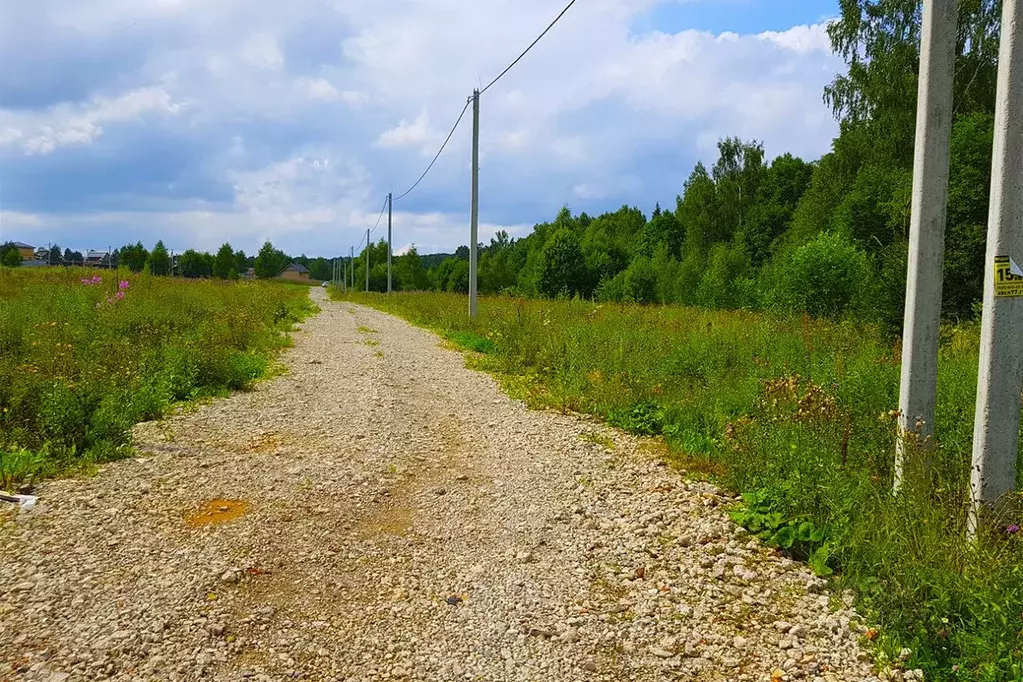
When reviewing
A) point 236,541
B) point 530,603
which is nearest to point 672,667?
point 530,603

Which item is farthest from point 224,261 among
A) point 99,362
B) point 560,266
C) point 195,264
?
point 99,362

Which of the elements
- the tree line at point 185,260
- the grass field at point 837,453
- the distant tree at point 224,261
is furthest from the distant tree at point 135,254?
the grass field at point 837,453

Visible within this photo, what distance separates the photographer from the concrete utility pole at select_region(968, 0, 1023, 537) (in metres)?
3.39

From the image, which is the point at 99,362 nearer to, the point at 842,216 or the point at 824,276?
the point at 824,276

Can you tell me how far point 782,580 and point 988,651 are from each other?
1079 mm

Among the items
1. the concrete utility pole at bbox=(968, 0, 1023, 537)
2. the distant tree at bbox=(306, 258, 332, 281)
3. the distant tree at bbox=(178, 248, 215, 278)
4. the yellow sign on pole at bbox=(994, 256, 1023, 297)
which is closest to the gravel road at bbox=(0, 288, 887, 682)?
the concrete utility pole at bbox=(968, 0, 1023, 537)

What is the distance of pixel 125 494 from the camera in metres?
4.92

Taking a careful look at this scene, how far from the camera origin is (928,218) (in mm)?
3867

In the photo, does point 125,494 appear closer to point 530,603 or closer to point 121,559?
point 121,559

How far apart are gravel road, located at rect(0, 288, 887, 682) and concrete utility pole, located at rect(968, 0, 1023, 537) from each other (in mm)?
1028

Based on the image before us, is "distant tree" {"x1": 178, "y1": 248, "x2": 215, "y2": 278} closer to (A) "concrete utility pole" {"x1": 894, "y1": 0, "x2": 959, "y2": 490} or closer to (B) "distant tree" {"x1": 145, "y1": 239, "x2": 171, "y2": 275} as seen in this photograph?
(B) "distant tree" {"x1": 145, "y1": 239, "x2": 171, "y2": 275}

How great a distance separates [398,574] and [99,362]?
5.64 metres

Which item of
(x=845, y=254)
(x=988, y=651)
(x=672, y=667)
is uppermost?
(x=845, y=254)

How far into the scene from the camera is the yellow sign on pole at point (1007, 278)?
3391 millimetres
